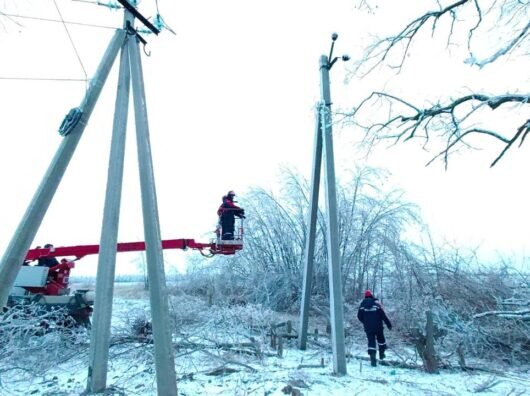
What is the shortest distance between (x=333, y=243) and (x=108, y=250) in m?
3.84

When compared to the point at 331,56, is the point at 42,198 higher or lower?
Result: lower

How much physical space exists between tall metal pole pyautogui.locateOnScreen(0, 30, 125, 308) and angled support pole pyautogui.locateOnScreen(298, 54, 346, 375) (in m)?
3.96

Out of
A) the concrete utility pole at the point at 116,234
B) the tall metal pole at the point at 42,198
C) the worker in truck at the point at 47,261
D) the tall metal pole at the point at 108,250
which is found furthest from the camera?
the worker in truck at the point at 47,261

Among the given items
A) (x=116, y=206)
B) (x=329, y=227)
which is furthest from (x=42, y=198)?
(x=329, y=227)

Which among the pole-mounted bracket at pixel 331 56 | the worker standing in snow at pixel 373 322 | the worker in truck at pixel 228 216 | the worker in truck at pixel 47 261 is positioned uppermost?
the pole-mounted bracket at pixel 331 56

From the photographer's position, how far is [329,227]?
22.2 feet

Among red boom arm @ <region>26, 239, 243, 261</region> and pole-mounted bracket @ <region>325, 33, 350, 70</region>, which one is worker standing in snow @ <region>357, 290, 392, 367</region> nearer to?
red boom arm @ <region>26, 239, 243, 261</region>

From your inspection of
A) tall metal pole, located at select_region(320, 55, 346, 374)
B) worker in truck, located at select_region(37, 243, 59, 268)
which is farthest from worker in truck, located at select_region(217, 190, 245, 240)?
worker in truck, located at select_region(37, 243, 59, 268)

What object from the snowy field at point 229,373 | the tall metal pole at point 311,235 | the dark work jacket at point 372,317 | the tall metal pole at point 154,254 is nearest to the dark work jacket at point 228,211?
the tall metal pole at point 311,235

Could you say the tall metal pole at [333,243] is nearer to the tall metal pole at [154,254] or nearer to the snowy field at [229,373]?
the snowy field at [229,373]

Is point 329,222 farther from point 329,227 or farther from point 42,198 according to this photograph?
point 42,198

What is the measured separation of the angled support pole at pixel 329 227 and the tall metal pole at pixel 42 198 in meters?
3.96

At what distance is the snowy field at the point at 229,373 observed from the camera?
18.5 ft

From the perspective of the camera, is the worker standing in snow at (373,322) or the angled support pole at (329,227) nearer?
the angled support pole at (329,227)
